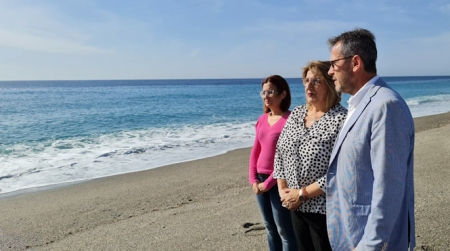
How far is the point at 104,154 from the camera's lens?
1177 cm

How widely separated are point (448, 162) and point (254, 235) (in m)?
4.99

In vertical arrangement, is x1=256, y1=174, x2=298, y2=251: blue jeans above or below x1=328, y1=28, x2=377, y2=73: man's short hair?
below

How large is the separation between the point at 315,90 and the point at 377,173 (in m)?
1.01

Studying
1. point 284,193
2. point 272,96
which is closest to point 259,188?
point 284,193

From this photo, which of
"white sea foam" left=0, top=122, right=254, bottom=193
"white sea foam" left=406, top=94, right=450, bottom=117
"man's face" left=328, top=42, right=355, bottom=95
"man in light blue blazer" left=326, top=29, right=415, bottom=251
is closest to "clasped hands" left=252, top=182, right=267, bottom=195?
"man in light blue blazer" left=326, top=29, right=415, bottom=251

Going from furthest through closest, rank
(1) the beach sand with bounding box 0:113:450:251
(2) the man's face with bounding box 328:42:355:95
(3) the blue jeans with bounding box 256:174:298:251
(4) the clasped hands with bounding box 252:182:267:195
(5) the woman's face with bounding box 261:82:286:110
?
(1) the beach sand with bounding box 0:113:450:251
(5) the woman's face with bounding box 261:82:286:110
(4) the clasped hands with bounding box 252:182:267:195
(3) the blue jeans with bounding box 256:174:298:251
(2) the man's face with bounding box 328:42:355:95

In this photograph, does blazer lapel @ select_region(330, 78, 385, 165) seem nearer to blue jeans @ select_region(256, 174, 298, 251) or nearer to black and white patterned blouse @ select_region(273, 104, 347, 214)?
black and white patterned blouse @ select_region(273, 104, 347, 214)

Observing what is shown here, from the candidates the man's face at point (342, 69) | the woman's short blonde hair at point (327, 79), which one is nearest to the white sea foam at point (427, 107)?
the woman's short blonde hair at point (327, 79)

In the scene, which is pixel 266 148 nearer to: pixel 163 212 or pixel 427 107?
pixel 163 212

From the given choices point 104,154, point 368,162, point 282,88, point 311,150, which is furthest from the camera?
point 104,154

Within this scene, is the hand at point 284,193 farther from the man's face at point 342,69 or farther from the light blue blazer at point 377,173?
the man's face at point 342,69

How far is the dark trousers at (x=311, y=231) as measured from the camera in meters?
2.41

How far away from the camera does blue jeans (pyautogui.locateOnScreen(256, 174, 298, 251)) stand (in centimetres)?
304

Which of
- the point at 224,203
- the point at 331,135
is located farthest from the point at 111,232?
the point at 331,135
